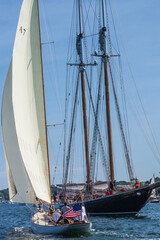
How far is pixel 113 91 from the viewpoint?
64312 millimetres

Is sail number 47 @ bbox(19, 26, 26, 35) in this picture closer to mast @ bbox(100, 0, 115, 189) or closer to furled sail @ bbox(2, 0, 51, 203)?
furled sail @ bbox(2, 0, 51, 203)

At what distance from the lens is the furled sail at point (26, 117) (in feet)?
127

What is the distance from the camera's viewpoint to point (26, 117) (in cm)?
4009

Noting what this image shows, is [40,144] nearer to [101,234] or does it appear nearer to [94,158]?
[101,234]

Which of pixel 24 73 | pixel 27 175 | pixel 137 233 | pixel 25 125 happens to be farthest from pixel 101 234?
pixel 24 73

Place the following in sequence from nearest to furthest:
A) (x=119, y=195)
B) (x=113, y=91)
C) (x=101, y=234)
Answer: (x=101, y=234), (x=119, y=195), (x=113, y=91)

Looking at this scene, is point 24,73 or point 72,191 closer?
point 24,73

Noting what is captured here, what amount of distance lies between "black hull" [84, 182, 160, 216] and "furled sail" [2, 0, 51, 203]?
53.8 feet

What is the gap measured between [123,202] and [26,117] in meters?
19.6

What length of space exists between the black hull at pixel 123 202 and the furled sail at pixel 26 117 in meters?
16.4

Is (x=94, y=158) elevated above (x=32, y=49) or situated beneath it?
situated beneath

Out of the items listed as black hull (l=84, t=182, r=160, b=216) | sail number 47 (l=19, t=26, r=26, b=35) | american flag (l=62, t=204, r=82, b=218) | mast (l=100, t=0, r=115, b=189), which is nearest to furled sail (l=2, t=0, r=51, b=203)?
sail number 47 (l=19, t=26, r=26, b=35)

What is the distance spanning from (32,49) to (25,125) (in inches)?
254

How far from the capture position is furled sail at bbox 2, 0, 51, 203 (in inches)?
1523
